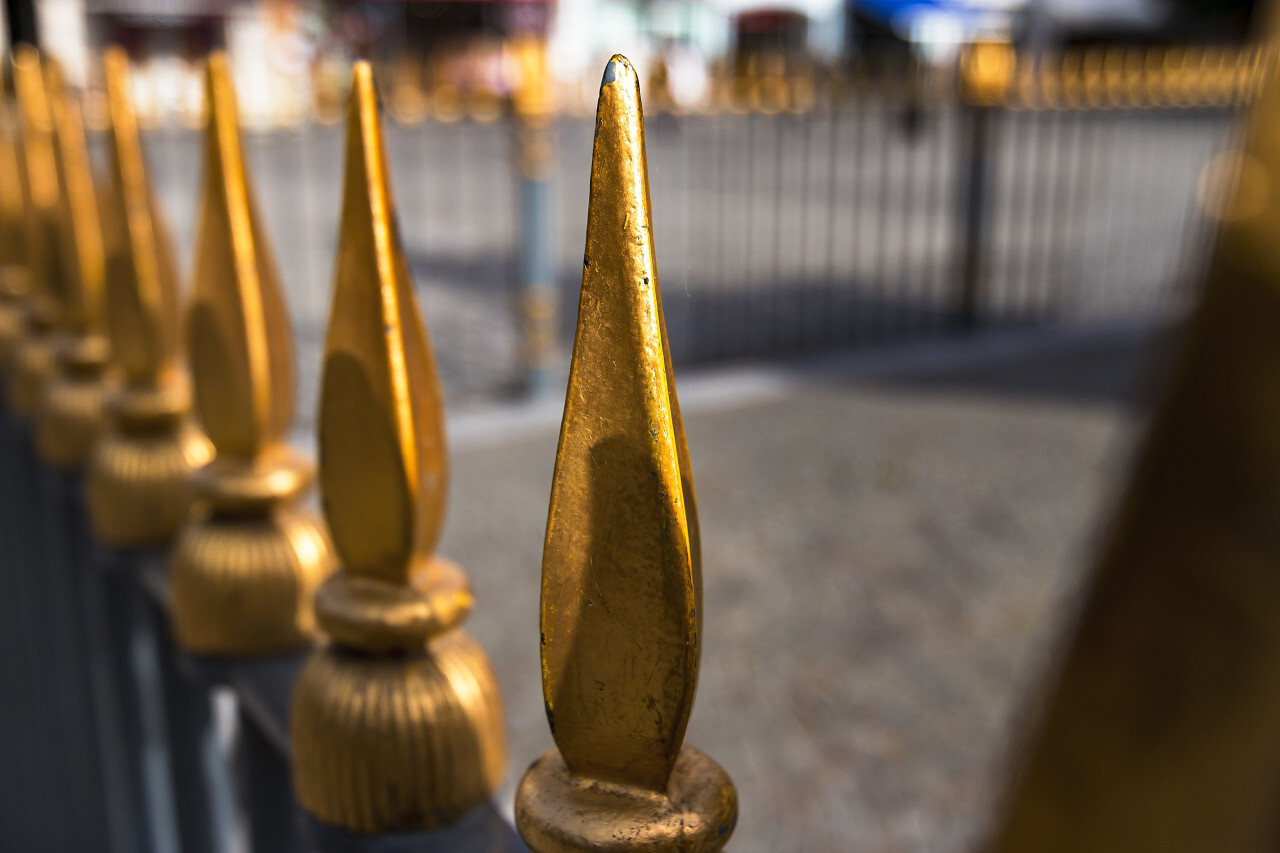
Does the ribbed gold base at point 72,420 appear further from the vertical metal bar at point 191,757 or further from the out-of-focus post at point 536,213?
the out-of-focus post at point 536,213

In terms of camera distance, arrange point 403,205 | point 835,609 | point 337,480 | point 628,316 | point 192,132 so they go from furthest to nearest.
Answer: point 403,205 < point 192,132 < point 835,609 < point 337,480 < point 628,316

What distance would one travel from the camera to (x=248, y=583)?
39.9 inches

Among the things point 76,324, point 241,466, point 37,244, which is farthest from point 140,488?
point 37,244

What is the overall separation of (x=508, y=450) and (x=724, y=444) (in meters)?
1.03

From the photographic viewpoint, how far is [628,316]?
0.50 m

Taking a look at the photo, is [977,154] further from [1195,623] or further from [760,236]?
[1195,623]

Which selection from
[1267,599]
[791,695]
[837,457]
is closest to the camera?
[1267,599]

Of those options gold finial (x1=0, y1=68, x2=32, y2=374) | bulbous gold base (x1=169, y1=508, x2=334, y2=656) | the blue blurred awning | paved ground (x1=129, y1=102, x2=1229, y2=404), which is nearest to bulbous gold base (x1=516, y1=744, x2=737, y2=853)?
bulbous gold base (x1=169, y1=508, x2=334, y2=656)

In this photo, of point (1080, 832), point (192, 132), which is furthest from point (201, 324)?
point (192, 132)

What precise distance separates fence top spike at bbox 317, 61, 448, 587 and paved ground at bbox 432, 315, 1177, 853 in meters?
1.76

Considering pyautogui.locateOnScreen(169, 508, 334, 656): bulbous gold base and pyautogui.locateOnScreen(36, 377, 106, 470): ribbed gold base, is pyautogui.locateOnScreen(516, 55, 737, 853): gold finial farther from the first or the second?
pyautogui.locateOnScreen(36, 377, 106, 470): ribbed gold base

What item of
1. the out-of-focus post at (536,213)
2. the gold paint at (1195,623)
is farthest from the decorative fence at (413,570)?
the out-of-focus post at (536,213)

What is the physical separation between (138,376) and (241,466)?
0.35 m

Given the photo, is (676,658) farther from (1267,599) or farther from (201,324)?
(201,324)
